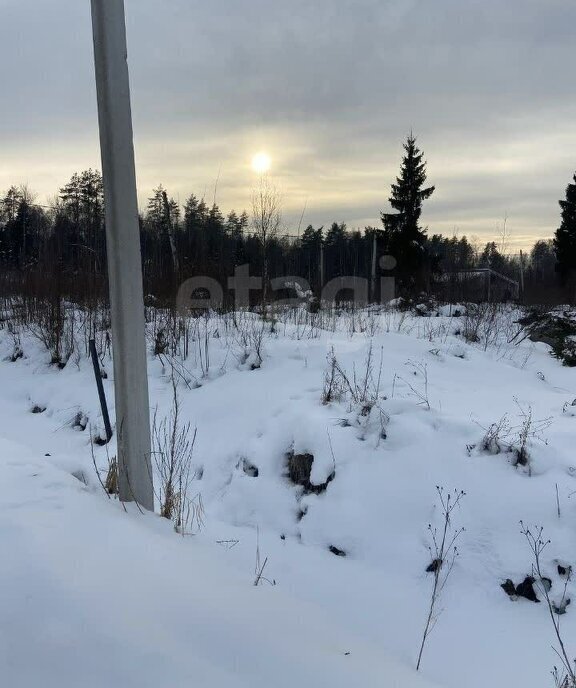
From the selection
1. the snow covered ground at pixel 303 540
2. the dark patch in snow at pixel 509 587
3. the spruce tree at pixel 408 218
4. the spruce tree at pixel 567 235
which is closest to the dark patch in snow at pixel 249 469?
the snow covered ground at pixel 303 540

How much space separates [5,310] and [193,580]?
10967 millimetres

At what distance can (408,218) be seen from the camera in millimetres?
25656

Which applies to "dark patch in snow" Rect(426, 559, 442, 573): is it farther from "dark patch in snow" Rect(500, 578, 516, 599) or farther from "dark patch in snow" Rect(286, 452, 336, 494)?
"dark patch in snow" Rect(286, 452, 336, 494)

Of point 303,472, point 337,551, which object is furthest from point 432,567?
point 303,472

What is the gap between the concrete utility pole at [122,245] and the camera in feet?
7.75

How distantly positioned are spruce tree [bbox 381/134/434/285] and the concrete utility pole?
23.8 m

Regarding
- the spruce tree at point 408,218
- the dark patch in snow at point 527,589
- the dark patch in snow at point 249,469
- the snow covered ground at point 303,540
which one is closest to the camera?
the snow covered ground at point 303,540

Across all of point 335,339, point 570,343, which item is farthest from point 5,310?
point 570,343

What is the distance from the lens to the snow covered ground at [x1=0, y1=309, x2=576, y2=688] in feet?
4.89

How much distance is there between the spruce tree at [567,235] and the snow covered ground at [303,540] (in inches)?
994

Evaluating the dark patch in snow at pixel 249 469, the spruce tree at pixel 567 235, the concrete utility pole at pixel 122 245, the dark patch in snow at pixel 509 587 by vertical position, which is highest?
the spruce tree at pixel 567 235

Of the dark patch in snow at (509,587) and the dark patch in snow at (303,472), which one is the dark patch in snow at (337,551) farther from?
the dark patch in snow at (509,587)

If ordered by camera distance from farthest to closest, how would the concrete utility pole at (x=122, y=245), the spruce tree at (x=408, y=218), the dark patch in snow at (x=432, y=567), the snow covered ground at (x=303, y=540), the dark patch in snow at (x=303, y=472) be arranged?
the spruce tree at (x=408, y=218), the dark patch in snow at (x=303, y=472), the dark patch in snow at (x=432, y=567), the concrete utility pole at (x=122, y=245), the snow covered ground at (x=303, y=540)

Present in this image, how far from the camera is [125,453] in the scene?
8.51 feet
